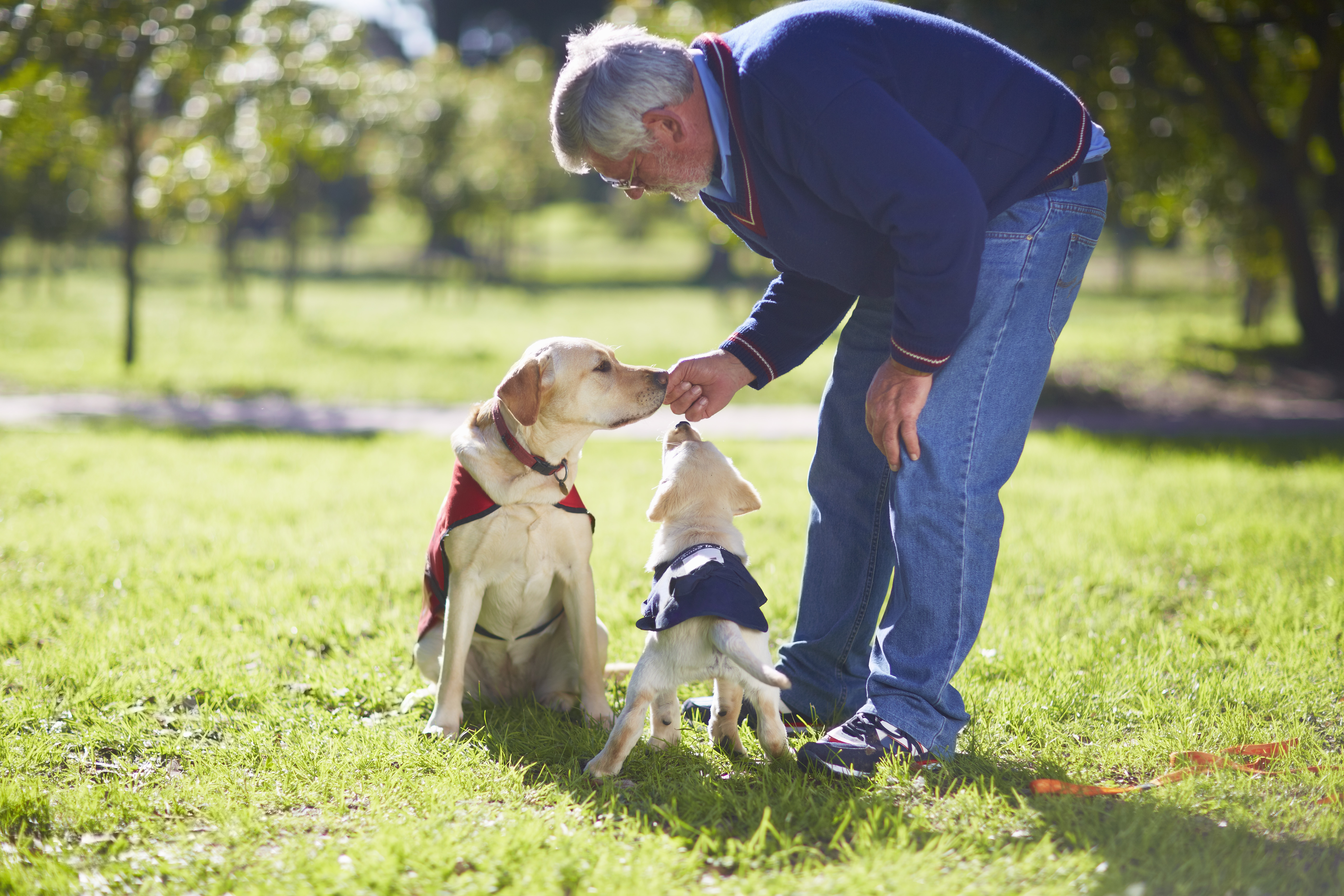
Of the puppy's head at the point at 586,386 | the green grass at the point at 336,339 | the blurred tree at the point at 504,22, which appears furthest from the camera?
the blurred tree at the point at 504,22

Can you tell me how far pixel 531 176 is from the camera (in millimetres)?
27219

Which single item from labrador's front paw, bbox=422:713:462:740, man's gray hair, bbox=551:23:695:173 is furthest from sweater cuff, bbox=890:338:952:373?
labrador's front paw, bbox=422:713:462:740

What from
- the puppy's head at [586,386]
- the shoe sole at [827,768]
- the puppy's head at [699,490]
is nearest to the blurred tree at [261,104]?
the puppy's head at [586,386]

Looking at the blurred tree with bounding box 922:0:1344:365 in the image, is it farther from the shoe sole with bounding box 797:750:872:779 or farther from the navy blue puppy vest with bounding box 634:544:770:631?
the shoe sole with bounding box 797:750:872:779

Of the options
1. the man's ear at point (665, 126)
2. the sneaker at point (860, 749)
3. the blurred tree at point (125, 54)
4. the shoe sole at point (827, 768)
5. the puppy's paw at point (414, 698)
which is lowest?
the puppy's paw at point (414, 698)

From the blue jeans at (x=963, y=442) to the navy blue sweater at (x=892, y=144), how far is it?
0.44 ft

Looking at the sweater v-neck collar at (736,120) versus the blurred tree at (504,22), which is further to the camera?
the blurred tree at (504,22)

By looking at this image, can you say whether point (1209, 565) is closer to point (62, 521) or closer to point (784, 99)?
point (784, 99)

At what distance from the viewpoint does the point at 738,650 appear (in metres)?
2.61

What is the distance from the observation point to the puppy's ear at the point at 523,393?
3.11 meters

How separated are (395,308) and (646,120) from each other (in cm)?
2046

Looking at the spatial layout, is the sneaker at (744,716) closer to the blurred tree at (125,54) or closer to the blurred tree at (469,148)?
the blurred tree at (125,54)

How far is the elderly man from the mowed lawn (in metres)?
0.40

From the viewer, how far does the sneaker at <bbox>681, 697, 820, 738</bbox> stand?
10.8ft
